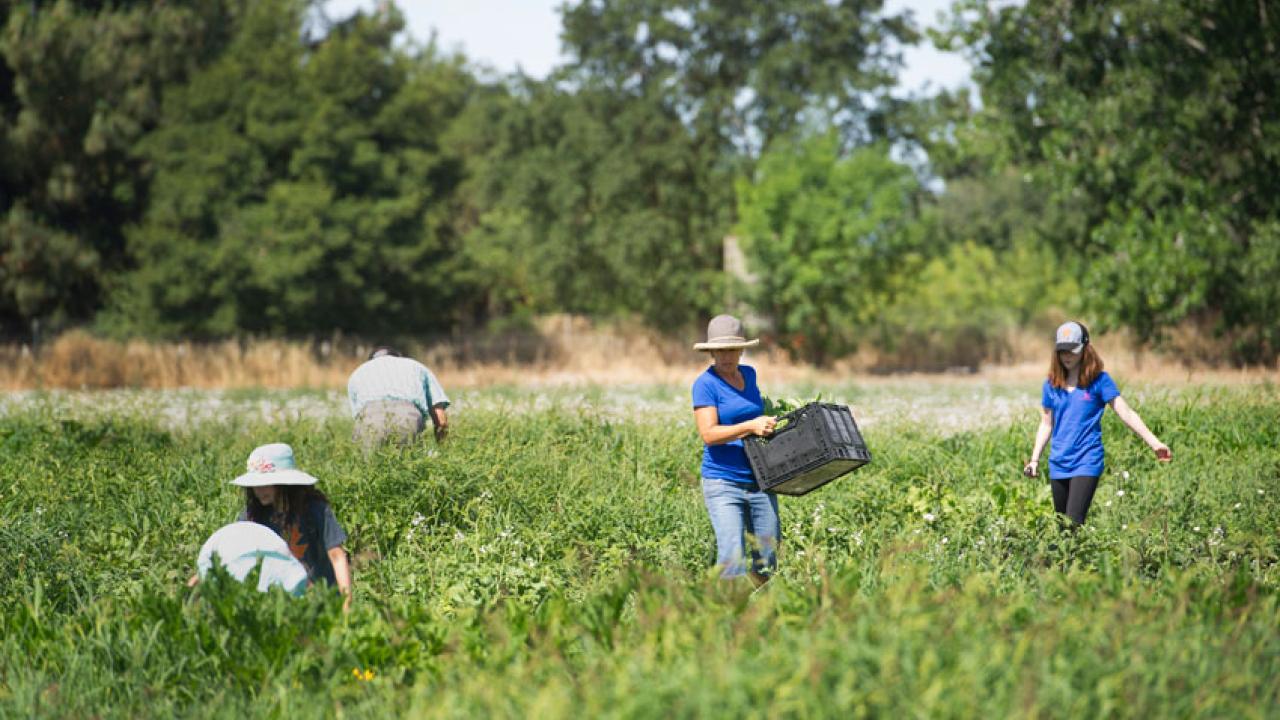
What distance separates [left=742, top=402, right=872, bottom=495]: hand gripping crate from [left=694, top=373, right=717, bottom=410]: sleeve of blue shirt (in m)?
0.28

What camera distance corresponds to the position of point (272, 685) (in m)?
4.77

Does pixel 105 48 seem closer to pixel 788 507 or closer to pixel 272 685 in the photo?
pixel 788 507

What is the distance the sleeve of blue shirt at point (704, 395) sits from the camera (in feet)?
20.5

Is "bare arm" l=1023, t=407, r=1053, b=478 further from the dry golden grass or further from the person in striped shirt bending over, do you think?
the dry golden grass

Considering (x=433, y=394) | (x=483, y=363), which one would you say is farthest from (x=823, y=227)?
(x=433, y=394)

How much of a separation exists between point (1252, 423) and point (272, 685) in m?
9.82

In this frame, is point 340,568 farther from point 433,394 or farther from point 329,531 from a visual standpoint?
point 433,394

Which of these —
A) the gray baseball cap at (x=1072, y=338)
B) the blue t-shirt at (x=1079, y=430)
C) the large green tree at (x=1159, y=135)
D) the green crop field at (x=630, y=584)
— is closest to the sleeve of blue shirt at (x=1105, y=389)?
the blue t-shirt at (x=1079, y=430)

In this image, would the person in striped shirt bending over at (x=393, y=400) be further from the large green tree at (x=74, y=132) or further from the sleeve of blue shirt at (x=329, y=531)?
the large green tree at (x=74, y=132)

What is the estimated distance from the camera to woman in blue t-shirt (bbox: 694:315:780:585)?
6.23m

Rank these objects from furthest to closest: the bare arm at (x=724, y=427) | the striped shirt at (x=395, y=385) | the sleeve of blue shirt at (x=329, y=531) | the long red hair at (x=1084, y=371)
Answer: the striped shirt at (x=395, y=385) → the long red hair at (x=1084, y=371) → the bare arm at (x=724, y=427) → the sleeve of blue shirt at (x=329, y=531)

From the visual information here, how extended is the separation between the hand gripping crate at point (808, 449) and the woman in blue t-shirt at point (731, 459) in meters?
0.12

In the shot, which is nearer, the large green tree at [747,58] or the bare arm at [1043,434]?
the bare arm at [1043,434]

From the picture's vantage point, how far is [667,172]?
35562mm
